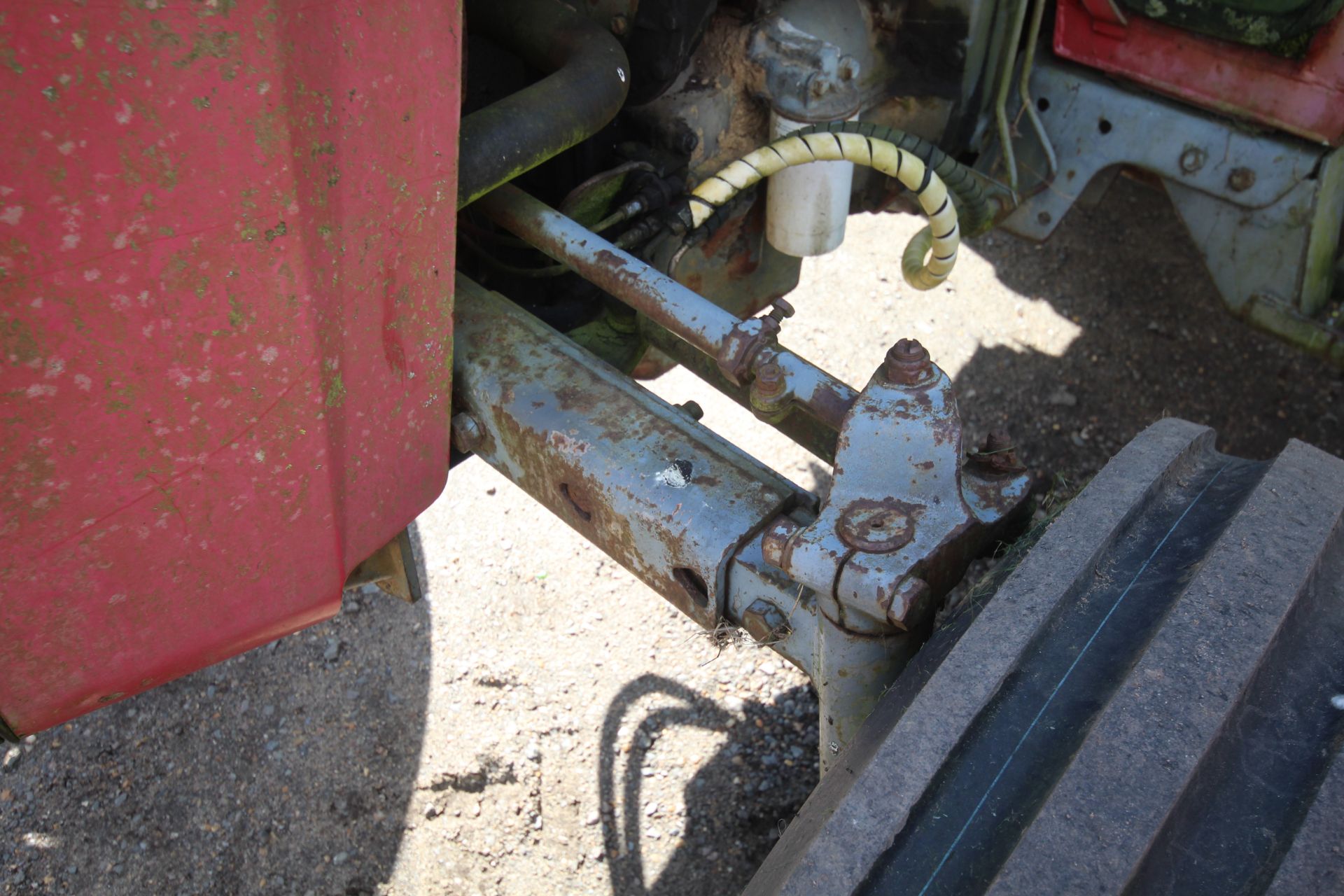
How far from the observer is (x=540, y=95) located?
127cm

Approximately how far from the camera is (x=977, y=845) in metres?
0.75

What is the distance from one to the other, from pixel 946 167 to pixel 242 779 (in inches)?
59.6

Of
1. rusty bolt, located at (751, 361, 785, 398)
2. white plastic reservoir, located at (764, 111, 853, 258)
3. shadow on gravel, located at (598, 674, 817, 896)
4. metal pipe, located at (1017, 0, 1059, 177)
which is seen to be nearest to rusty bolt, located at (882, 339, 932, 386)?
rusty bolt, located at (751, 361, 785, 398)

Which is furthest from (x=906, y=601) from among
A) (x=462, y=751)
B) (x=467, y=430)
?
(x=462, y=751)

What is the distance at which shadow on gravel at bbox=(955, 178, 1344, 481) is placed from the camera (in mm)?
2486

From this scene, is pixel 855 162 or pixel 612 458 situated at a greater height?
pixel 855 162

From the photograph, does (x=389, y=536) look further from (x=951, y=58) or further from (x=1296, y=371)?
(x=1296, y=371)

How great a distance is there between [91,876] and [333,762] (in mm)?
386

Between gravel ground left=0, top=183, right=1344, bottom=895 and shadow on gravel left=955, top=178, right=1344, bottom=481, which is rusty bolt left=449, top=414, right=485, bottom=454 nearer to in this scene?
gravel ground left=0, top=183, right=1344, bottom=895

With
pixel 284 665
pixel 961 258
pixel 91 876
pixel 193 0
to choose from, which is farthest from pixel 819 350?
pixel 193 0

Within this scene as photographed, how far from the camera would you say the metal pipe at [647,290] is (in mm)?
1064

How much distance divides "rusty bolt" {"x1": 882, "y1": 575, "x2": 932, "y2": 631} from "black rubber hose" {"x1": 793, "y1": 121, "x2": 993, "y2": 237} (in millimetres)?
745

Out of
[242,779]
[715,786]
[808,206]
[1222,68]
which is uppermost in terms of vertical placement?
[1222,68]

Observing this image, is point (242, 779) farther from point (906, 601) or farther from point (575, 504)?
point (906, 601)
